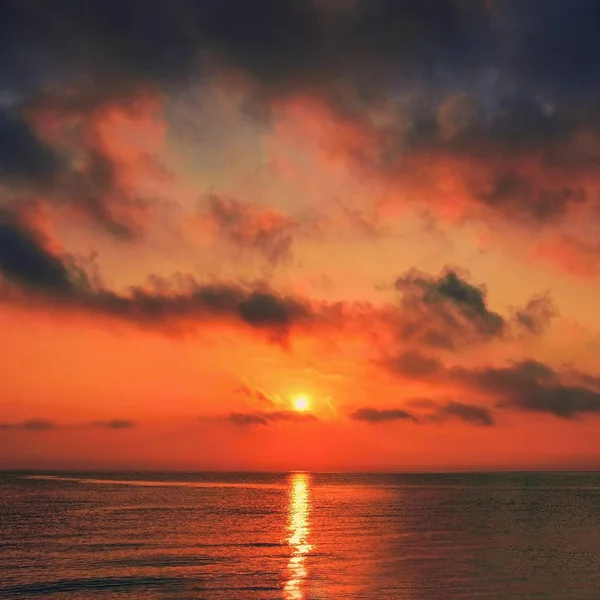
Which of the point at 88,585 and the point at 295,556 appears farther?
the point at 295,556

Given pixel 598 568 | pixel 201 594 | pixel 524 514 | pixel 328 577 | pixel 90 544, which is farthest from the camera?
pixel 524 514

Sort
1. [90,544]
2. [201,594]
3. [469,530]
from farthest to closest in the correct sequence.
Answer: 1. [469,530]
2. [90,544]
3. [201,594]

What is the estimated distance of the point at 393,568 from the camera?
200 ft

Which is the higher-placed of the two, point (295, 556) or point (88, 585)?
point (295, 556)

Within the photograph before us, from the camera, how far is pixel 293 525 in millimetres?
101812

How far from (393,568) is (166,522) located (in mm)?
51468

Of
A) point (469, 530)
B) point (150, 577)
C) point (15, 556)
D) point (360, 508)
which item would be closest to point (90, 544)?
point (15, 556)

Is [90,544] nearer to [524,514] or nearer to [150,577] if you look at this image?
[150,577]

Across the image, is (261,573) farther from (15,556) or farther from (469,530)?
(469,530)

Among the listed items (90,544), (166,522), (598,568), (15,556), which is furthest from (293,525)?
(598,568)

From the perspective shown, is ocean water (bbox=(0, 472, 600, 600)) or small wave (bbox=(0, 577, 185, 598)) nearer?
small wave (bbox=(0, 577, 185, 598))

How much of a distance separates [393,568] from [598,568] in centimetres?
1759

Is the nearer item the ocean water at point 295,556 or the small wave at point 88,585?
the small wave at point 88,585

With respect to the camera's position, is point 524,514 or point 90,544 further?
point 524,514
